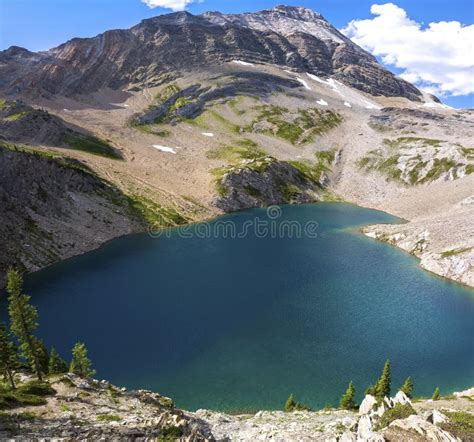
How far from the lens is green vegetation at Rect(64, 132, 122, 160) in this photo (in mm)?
155000

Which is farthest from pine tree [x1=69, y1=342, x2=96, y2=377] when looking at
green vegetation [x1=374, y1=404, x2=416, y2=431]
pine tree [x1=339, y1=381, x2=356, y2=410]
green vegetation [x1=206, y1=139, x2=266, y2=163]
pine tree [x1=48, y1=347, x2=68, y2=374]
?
green vegetation [x1=206, y1=139, x2=266, y2=163]

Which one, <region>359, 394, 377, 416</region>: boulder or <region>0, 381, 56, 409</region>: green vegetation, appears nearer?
<region>0, 381, 56, 409</region>: green vegetation

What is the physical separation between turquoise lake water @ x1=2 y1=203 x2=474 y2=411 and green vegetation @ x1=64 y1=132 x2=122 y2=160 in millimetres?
63914

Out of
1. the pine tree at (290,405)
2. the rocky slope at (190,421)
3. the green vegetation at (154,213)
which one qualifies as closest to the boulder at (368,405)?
the rocky slope at (190,421)

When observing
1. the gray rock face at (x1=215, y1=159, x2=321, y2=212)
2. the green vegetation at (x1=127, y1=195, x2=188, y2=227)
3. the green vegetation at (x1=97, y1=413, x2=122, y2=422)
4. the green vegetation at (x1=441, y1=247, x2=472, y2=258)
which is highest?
the gray rock face at (x1=215, y1=159, x2=321, y2=212)

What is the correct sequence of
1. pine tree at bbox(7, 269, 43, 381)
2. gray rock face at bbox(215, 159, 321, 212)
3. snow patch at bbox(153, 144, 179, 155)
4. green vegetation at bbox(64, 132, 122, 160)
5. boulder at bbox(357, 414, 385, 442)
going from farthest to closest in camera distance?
snow patch at bbox(153, 144, 179, 155) < green vegetation at bbox(64, 132, 122, 160) < gray rock face at bbox(215, 159, 321, 212) < pine tree at bbox(7, 269, 43, 381) < boulder at bbox(357, 414, 385, 442)

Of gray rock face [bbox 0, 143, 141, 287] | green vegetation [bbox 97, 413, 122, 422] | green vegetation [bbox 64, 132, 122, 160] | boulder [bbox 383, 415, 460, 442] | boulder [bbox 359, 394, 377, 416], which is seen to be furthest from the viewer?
green vegetation [bbox 64, 132, 122, 160]

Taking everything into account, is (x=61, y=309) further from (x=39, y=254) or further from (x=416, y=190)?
(x=416, y=190)

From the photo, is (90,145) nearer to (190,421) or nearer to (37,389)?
(37,389)

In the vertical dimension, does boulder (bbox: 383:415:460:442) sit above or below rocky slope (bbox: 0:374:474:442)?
above

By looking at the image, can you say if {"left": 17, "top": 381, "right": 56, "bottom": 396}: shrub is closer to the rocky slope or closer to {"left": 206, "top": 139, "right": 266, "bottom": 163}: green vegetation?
the rocky slope

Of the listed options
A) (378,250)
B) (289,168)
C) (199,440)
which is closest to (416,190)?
(289,168)

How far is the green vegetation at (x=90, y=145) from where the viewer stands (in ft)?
509

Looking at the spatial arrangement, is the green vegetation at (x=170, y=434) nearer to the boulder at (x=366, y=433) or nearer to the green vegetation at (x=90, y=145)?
the boulder at (x=366, y=433)
